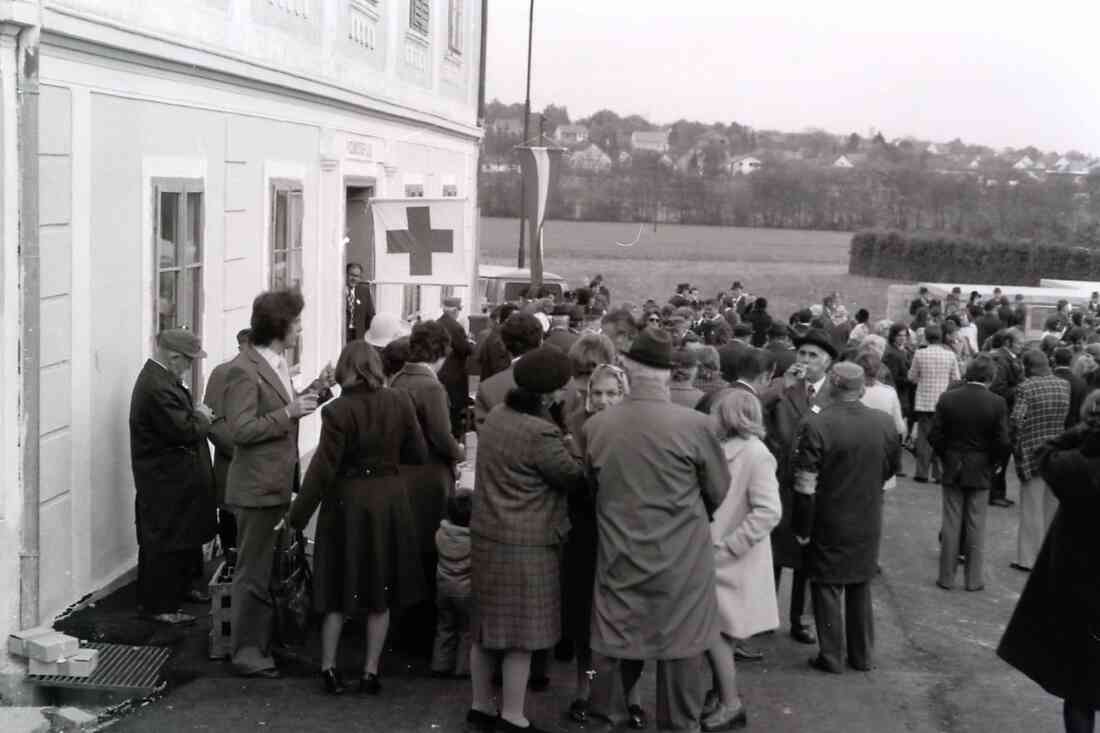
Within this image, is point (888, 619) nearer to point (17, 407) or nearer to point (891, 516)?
point (891, 516)

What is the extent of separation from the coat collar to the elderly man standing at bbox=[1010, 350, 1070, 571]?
6.42m

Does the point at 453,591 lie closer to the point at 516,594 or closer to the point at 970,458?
the point at 516,594

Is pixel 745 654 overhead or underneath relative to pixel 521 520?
underneath

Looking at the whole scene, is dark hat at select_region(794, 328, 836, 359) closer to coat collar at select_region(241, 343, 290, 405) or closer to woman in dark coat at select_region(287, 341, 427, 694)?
woman in dark coat at select_region(287, 341, 427, 694)

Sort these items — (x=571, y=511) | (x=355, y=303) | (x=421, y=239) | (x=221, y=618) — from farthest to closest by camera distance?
(x=355, y=303) → (x=421, y=239) → (x=221, y=618) → (x=571, y=511)

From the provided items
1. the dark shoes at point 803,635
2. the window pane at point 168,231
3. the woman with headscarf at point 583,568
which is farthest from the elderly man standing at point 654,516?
the window pane at point 168,231

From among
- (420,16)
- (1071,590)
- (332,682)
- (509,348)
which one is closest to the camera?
(1071,590)

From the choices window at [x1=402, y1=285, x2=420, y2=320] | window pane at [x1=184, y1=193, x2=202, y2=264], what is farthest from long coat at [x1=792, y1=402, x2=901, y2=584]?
window at [x1=402, y1=285, x2=420, y2=320]

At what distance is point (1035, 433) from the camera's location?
37.9ft

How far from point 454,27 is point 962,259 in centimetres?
4888

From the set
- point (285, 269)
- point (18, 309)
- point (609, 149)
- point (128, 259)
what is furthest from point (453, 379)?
point (609, 149)

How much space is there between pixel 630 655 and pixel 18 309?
3.41 metres

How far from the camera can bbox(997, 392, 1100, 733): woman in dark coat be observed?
6043mm

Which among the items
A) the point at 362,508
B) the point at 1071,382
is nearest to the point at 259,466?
the point at 362,508
